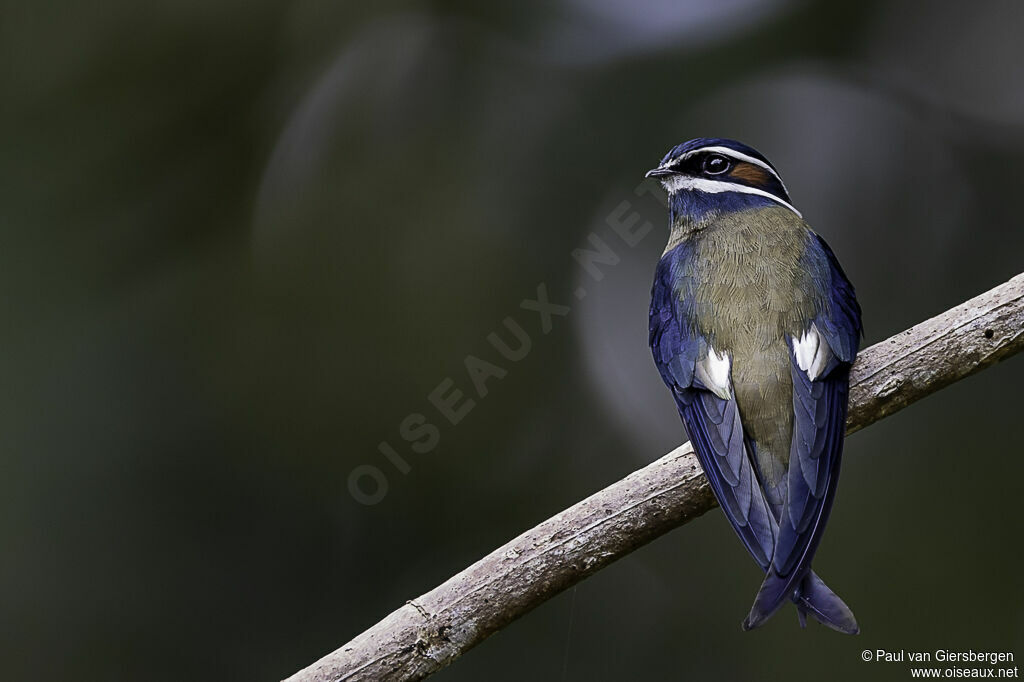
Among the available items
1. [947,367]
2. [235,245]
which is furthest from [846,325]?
[235,245]

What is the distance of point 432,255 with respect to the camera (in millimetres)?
7551

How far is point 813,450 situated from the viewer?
2.94 m

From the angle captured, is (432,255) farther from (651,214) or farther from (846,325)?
(846,325)

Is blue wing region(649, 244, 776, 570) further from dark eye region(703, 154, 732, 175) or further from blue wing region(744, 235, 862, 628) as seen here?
dark eye region(703, 154, 732, 175)

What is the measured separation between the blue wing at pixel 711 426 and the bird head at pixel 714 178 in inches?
15.1

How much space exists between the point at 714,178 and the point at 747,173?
128mm

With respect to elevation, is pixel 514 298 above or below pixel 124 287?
below

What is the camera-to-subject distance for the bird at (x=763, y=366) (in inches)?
112

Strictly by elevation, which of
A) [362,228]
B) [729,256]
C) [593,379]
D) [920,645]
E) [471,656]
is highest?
[362,228]

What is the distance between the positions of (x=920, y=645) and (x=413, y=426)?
3350 millimetres

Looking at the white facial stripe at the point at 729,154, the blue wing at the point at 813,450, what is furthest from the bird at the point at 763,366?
the white facial stripe at the point at 729,154

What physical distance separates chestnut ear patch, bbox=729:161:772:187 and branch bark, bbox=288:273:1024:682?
0.99m

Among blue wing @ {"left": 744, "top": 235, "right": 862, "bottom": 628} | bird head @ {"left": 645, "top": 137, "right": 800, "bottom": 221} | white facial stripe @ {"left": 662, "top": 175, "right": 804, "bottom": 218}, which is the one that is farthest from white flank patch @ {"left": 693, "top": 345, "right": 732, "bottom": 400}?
white facial stripe @ {"left": 662, "top": 175, "right": 804, "bottom": 218}

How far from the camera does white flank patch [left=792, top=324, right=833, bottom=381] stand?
3061 millimetres
